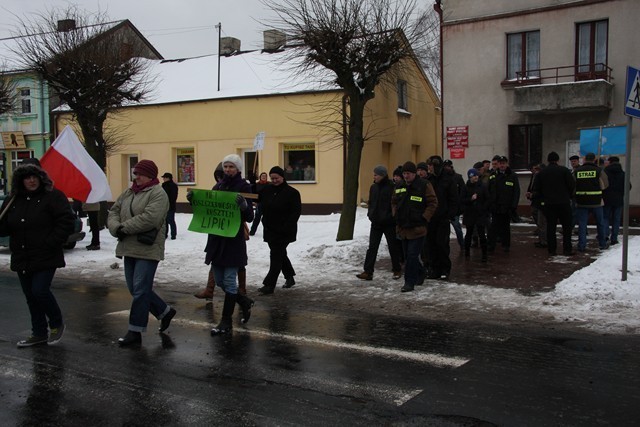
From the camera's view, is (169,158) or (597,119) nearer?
(597,119)

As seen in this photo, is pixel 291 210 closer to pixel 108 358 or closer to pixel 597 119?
pixel 108 358

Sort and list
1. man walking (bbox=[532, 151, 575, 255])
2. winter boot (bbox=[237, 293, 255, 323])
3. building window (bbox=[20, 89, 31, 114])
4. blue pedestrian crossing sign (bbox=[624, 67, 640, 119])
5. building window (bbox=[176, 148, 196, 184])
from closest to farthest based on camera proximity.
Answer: winter boot (bbox=[237, 293, 255, 323]), blue pedestrian crossing sign (bbox=[624, 67, 640, 119]), man walking (bbox=[532, 151, 575, 255]), building window (bbox=[176, 148, 196, 184]), building window (bbox=[20, 89, 31, 114])

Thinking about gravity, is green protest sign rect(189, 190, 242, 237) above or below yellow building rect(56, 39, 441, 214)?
below

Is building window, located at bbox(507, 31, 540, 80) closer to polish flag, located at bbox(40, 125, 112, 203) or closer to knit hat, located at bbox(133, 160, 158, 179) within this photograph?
polish flag, located at bbox(40, 125, 112, 203)

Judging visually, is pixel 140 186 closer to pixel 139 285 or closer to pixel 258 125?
pixel 139 285

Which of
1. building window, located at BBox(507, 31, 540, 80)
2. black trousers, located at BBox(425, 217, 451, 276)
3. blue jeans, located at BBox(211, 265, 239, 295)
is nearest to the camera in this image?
blue jeans, located at BBox(211, 265, 239, 295)

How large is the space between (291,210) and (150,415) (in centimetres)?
502

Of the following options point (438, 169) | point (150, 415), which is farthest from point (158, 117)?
point (150, 415)

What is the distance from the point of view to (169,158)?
26656mm

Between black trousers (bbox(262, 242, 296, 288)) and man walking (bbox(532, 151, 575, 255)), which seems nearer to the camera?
black trousers (bbox(262, 242, 296, 288))

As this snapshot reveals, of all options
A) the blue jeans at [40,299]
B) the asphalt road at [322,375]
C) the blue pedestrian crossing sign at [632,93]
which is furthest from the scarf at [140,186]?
the blue pedestrian crossing sign at [632,93]

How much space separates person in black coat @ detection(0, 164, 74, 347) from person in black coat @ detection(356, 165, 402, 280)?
518 cm

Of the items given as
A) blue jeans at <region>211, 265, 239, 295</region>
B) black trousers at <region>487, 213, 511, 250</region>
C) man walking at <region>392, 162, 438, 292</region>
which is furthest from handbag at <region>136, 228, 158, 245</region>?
black trousers at <region>487, 213, 511, 250</region>

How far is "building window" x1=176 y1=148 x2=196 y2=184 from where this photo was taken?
1048 inches
